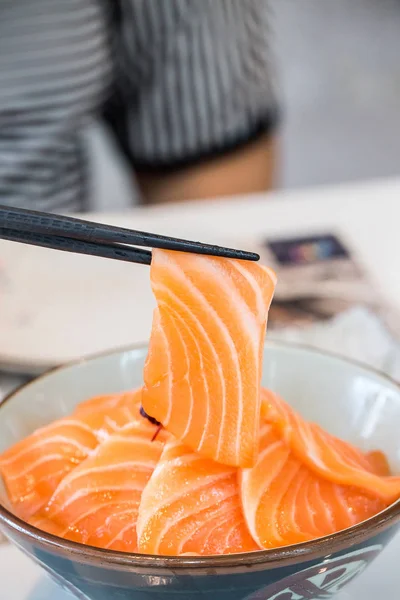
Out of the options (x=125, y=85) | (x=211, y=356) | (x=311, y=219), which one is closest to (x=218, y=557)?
(x=211, y=356)

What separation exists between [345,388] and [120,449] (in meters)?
0.18

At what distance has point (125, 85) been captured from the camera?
141 centimetres

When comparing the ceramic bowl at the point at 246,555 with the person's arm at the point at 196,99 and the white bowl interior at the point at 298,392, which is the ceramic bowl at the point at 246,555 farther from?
the person's arm at the point at 196,99

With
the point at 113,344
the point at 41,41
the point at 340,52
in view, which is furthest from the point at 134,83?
the point at 340,52

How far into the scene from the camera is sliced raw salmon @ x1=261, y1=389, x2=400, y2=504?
42 centimetres

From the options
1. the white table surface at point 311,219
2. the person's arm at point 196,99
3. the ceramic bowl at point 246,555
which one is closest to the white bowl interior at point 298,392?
the ceramic bowl at point 246,555

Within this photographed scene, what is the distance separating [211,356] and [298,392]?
0.14 metres

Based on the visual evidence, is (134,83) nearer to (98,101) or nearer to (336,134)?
(98,101)

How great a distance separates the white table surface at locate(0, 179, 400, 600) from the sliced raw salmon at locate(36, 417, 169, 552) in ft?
1.57

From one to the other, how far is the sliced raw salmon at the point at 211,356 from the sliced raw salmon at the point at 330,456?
3 centimetres

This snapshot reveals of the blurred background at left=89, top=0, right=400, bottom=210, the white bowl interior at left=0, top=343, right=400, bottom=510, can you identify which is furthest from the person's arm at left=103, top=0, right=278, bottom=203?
the white bowl interior at left=0, top=343, right=400, bottom=510

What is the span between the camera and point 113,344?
756 millimetres

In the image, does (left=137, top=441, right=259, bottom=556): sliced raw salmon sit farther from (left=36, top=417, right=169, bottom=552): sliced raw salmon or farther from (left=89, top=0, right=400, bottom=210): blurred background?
(left=89, top=0, right=400, bottom=210): blurred background

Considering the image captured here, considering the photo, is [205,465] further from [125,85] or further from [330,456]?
[125,85]
